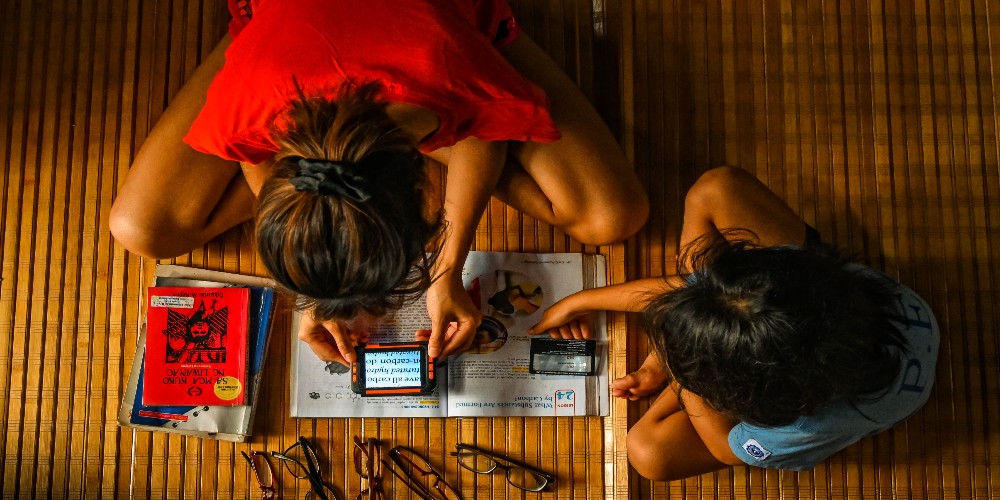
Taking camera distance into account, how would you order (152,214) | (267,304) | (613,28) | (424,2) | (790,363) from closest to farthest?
1. (790,363)
2. (424,2)
3. (152,214)
4. (267,304)
5. (613,28)

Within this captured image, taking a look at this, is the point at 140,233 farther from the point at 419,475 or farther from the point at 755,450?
the point at 755,450

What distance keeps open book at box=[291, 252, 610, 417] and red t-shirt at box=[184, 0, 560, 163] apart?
33cm

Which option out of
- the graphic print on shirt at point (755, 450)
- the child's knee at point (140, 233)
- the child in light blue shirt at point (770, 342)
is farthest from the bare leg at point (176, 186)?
the graphic print on shirt at point (755, 450)

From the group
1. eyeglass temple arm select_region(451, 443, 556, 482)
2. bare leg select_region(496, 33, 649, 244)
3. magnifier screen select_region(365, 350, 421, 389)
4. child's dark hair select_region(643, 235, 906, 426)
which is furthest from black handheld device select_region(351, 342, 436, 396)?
child's dark hair select_region(643, 235, 906, 426)

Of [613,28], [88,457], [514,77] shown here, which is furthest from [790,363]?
[88,457]

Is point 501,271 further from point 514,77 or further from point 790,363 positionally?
point 790,363

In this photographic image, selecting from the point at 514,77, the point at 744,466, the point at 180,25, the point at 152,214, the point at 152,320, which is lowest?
the point at 744,466

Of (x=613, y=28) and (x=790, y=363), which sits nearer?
(x=790, y=363)

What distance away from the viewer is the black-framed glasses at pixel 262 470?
42.6 inches

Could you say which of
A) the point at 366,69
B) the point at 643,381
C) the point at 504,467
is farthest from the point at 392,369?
the point at 366,69

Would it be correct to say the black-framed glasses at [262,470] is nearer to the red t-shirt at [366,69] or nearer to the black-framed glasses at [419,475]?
the black-framed glasses at [419,475]

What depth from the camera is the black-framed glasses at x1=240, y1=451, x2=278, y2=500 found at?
1.08m

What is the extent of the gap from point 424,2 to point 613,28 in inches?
20.0

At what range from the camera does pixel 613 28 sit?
1223 mm
